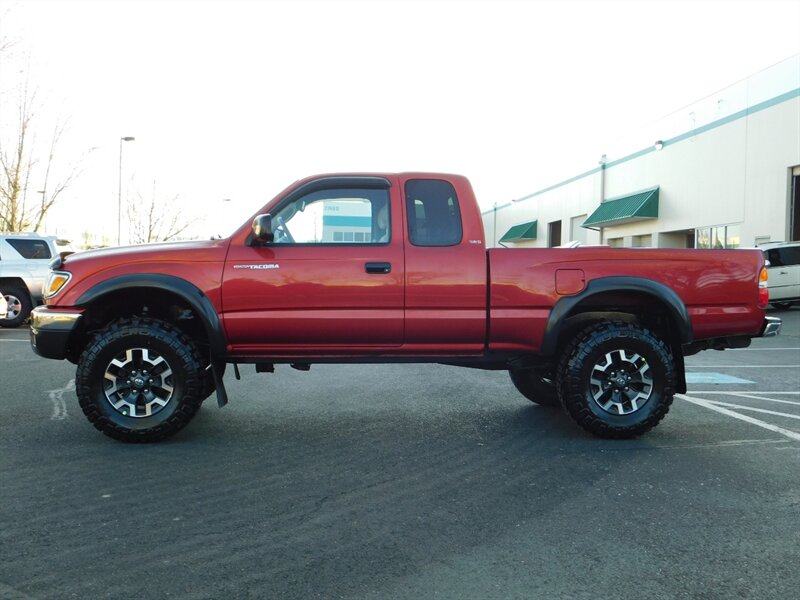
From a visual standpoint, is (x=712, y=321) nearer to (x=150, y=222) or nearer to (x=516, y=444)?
(x=516, y=444)

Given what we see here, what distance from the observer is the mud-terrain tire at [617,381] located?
574 centimetres

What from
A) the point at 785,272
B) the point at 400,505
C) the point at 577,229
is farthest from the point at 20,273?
the point at 577,229

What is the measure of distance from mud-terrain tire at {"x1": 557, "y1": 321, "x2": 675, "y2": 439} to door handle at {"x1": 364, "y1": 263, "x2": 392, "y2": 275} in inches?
61.9

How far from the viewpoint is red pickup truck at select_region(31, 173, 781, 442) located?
18.3 ft

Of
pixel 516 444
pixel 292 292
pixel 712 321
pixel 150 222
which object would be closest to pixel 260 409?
pixel 292 292

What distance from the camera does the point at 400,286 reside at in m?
5.69

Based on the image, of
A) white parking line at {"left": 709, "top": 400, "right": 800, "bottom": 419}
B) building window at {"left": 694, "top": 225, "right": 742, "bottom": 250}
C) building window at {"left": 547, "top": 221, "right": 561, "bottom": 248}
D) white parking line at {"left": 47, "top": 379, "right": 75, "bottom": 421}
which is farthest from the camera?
building window at {"left": 547, "top": 221, "right": 561, "bottom": 248}

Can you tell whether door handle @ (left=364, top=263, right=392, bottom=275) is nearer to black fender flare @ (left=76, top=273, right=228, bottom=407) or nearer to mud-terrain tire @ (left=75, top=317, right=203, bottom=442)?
black fender flare @ (left=76, top=273, right=228, bottom=407)

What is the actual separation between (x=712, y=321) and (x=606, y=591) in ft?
11.5

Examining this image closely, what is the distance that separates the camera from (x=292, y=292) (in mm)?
5637

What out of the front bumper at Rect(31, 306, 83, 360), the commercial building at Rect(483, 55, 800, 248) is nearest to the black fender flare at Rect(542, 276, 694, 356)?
the front bumper at Rect(31, 306, 83, 360)

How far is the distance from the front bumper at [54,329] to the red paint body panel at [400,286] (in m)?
0.11

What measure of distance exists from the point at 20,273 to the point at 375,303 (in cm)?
1256

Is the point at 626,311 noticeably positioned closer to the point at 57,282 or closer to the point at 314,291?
the point at 314,291
